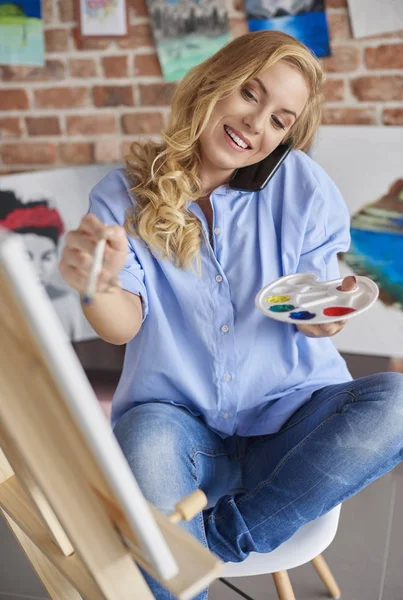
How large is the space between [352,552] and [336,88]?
1.12m

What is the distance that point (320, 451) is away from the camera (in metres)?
1.01


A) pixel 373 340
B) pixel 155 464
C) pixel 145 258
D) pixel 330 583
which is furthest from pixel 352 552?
pixel 145 258

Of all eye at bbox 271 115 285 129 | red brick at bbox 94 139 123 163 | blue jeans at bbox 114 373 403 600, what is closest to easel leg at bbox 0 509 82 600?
blue jeans at bbox 114 373 403 600

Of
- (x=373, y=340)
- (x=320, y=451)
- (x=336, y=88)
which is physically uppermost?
(x=336, y=88)

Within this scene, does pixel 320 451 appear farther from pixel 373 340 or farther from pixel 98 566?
pixel 373 340

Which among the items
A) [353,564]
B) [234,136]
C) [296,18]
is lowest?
[353,564]

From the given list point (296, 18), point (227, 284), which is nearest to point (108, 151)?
point (296, 18)

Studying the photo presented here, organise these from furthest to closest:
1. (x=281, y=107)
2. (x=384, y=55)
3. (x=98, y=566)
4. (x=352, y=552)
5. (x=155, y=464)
Answer: 1. (x=384, y=55)
2. (x=352, y=552)
3. (x=281, y=107)
4. (x=155, y=464)
5. (x=98, y=566)

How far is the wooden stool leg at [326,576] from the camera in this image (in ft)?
4.36

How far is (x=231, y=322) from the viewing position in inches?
47.3

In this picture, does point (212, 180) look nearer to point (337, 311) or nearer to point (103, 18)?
point (337, 311)

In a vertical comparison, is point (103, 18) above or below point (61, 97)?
above

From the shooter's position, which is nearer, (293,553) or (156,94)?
(293,553)

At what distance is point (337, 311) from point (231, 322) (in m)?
0.21
